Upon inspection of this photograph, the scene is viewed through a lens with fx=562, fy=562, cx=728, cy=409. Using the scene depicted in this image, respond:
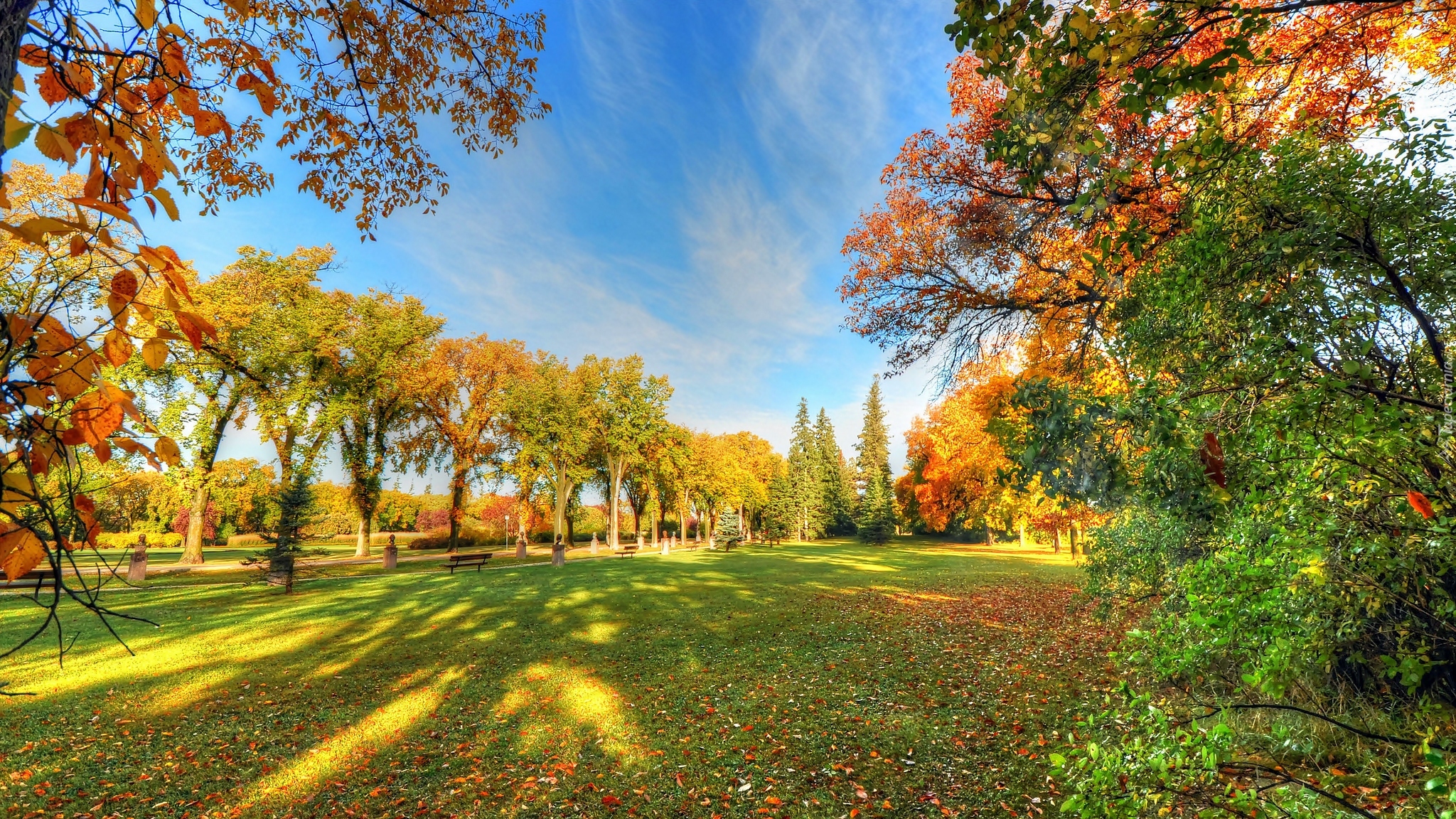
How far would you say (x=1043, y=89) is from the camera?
9.05 feet

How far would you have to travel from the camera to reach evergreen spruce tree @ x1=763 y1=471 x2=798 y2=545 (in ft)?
164

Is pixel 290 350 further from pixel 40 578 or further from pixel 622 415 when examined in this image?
pixel 40 578

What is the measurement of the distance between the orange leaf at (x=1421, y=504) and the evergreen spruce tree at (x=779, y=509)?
157 ft

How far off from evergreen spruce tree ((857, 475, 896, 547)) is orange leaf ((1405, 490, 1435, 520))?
39329 mm

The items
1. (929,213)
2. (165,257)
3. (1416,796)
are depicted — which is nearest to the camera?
(165,257)

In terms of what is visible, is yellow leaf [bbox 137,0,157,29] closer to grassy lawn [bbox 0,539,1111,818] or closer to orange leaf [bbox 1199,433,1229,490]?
orange leaf [bbox 1199,433,1229,490]

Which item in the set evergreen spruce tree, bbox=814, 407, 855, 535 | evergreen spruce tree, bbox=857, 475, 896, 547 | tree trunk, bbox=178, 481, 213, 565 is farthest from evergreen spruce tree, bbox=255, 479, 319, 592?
evergreen spruce tree, bbox=814, 407, 855, 535

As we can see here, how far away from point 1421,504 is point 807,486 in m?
48.8

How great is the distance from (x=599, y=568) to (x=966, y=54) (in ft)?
61.8

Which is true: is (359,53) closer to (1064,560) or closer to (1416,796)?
(1416,796)

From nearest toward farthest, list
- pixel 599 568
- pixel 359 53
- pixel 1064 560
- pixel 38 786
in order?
pixel 359 53 → pixel 38 786 → pixel 599 568 → pixel 1064 560

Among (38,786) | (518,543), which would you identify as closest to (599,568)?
(518,543)

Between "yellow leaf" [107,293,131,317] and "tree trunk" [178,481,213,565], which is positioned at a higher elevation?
"yellow leaf" [107,293,131,317]

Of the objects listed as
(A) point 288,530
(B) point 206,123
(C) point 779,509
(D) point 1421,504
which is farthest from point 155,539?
(D) point 1421,504
